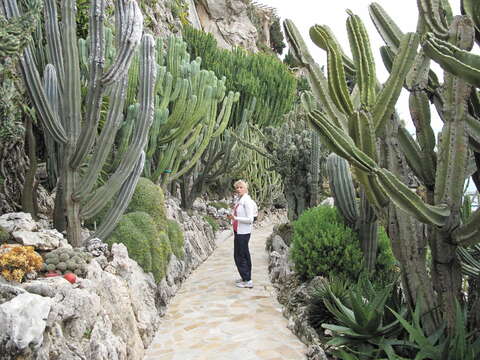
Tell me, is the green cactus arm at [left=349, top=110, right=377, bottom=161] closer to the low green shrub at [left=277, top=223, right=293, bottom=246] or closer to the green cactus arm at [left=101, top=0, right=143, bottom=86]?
the green cactus arm at [left=101, top=0, right=143, bottom=86]

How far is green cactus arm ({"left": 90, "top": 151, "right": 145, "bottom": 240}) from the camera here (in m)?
5.04

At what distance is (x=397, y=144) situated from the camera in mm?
3432

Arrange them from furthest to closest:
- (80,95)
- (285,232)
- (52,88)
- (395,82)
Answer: (285,232), (52,88), (80,95), (395,82)

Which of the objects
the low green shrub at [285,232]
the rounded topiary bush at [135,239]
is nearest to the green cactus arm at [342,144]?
the rounded topiary bush at [135,239]

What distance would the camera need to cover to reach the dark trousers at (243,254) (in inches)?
241

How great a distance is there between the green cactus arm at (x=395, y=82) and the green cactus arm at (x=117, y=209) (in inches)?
122

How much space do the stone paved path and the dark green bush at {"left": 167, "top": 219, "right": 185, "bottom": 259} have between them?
18.2 inches

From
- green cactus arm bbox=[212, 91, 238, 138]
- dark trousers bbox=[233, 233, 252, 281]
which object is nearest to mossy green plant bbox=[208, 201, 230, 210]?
green cactus arm bbox=[212, 91, 238, 138]

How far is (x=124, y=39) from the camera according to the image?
178 inches

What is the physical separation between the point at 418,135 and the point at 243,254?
3.33 metres

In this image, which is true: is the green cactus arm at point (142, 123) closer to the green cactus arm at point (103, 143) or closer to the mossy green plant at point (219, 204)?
the green cactus arm at point (103, 143)

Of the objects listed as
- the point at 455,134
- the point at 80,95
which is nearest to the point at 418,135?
the point at 455,134

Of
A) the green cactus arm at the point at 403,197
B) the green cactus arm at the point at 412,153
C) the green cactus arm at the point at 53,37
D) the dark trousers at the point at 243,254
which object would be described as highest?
the green cactus arm at the point at 53,37

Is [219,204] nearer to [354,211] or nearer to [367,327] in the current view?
[354,211]
